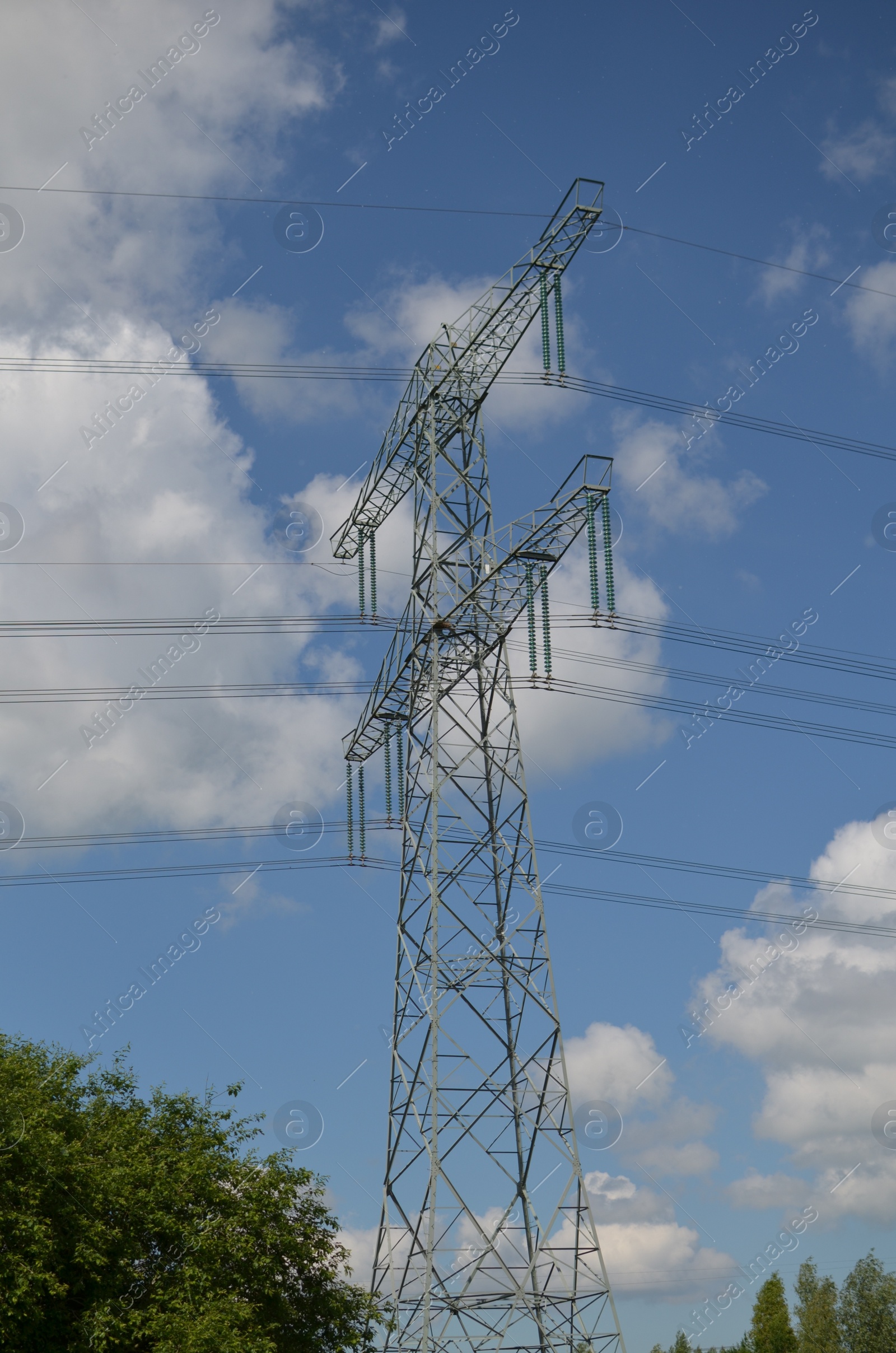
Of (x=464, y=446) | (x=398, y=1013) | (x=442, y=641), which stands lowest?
(x=398, y=1013)

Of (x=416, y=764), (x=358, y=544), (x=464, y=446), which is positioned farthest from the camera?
(x=358, y=544)

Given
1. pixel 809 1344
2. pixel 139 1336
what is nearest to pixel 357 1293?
pixel 139 1336

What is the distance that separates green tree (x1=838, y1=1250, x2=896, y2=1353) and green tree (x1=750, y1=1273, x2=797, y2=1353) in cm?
1939

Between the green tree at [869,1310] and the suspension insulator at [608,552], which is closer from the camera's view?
the suspension insulator at [608,552]

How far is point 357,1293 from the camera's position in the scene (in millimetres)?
32688

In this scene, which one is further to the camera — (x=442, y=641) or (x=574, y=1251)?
(x=442, y=641)

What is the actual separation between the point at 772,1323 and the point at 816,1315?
15916mm

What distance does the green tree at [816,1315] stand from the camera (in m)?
74.4

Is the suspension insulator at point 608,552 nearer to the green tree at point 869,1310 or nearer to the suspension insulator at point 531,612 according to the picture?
the suspension insulator at point 531,612

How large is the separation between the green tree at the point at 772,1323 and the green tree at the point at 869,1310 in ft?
63.6

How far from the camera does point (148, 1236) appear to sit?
3009cm

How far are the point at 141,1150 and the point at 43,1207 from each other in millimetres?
4563

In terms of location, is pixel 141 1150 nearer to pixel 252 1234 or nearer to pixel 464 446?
pixel 252 1234

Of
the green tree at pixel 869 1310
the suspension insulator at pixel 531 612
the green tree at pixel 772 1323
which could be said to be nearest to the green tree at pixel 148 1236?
the suspension insulator at pixel 531 612
